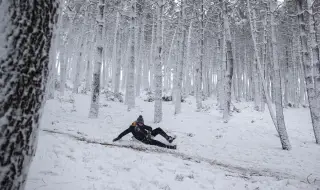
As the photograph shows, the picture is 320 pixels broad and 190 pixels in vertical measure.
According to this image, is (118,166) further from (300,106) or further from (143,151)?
(300,106)

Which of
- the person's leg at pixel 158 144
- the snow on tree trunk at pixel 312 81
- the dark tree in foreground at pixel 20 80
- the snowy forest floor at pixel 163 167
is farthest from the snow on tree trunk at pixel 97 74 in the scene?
the dark tree in foreground at pixel 20 80

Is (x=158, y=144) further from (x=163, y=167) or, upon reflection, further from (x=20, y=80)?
(x=20, y=80)

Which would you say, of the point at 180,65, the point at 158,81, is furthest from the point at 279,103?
the point at 180,65

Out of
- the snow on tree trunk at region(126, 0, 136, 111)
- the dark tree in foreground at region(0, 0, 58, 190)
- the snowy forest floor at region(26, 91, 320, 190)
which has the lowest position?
the snowy forest floor at region(26, 91, 320, 190)

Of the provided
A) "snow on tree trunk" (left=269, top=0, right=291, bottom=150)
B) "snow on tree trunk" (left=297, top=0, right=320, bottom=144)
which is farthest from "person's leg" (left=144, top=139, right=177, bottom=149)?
"snow on tree trunk" (left=297, top=0, right=320, bottom=144)

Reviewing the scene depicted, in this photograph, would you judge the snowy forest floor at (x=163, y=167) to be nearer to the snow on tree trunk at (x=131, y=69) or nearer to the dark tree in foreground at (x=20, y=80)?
the dark tree in foreground at (x=20, y=80)

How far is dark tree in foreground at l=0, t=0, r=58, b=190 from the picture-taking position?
87cm

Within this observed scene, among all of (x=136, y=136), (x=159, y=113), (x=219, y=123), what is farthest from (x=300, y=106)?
(x=136, y=136)

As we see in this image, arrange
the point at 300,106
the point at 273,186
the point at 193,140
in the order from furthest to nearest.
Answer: the point at 300,106 → the point at 193,140 → the point at 273,186

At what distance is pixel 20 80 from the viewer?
2.97 feet

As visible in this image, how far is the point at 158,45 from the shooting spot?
10.4 meters

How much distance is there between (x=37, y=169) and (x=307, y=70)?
9.82 m

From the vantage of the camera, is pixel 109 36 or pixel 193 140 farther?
pixel 109 36

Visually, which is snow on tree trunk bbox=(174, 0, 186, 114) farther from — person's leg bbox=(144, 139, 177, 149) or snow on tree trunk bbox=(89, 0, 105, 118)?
person's leg bbox=(144, 139, 177, 149)
